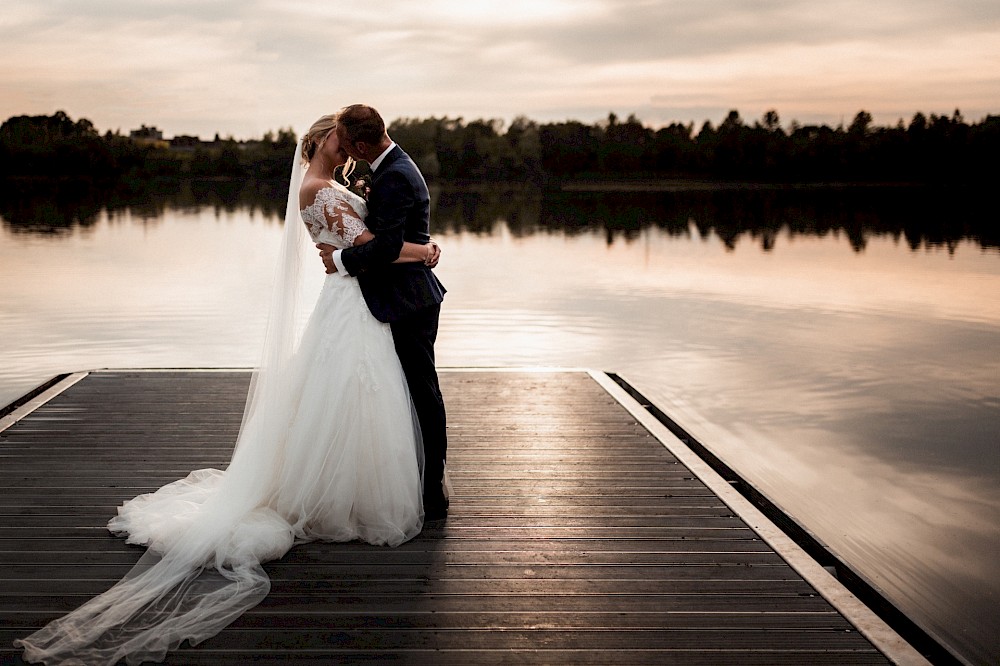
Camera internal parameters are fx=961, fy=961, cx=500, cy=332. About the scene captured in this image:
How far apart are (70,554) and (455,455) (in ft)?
6.56

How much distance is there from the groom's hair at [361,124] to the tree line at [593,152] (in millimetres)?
76978

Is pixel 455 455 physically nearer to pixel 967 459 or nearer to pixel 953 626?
pixel 953 626

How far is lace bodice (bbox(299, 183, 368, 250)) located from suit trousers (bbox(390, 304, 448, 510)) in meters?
0.39

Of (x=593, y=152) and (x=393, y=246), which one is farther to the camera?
(x=593, y=152)

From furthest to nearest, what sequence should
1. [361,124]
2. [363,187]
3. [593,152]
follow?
[593,152] → [363,187] → [361,124]

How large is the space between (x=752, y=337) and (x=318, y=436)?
8.93 meters

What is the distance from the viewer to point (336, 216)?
3715mm

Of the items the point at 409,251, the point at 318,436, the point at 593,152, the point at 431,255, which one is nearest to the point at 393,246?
the point at 409,251

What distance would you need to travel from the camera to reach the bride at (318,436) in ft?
11.9

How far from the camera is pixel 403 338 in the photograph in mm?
3809

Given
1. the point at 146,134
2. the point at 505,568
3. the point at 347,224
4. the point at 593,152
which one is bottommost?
the point at 505,568

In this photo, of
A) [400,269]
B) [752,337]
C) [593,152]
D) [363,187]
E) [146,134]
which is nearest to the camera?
[400,269]

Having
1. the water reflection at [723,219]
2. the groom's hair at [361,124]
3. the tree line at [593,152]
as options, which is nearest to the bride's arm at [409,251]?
the groom's hair at [361,124]

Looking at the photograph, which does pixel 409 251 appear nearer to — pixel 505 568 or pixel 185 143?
pixel 505 568
